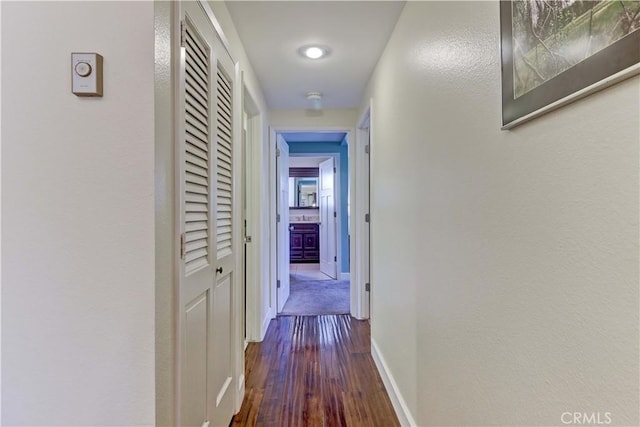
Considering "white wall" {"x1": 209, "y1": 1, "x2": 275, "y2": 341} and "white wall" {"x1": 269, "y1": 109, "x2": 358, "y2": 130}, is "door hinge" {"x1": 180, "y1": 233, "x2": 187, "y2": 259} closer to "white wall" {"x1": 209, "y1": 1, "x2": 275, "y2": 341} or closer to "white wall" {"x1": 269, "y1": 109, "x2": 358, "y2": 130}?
"white wall" {"x1": 209, "y1": 1, "x2": 275, "y2": 341}

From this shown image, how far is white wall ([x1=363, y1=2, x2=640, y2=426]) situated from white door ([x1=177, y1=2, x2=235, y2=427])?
95cm

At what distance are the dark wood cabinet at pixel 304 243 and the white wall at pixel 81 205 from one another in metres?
6.19

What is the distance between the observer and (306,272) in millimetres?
6102

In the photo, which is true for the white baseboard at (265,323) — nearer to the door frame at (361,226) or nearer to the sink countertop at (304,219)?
the door frame at (361,226)

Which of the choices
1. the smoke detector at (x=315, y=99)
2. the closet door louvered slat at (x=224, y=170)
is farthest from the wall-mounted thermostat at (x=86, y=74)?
the smoke detector at (x=315, y=99)

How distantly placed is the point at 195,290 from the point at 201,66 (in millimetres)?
900

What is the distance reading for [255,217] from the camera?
292 cm

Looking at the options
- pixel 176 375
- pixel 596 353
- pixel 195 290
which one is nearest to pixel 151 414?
pixel 176 375

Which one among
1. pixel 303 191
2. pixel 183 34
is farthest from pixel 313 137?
pixel 183 34

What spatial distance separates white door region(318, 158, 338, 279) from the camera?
5.38m

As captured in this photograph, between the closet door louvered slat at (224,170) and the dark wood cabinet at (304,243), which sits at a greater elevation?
the closet door louvered slat at (224,170)

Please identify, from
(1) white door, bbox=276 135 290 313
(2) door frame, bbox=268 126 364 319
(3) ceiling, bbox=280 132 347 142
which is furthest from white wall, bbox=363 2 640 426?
(3) ceiling, bbox=280 132 347 142

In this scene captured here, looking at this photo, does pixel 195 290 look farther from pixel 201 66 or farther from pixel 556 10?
pixel 556 10

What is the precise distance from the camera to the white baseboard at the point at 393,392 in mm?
1722
